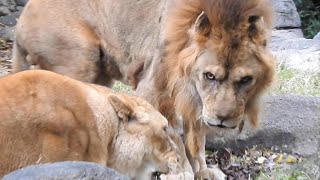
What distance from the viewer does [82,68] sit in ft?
21.5

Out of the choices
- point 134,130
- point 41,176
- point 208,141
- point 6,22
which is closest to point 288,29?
point 6,22

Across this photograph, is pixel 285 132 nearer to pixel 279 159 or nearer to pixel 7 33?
pixel 279 159

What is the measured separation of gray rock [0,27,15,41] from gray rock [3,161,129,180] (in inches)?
316

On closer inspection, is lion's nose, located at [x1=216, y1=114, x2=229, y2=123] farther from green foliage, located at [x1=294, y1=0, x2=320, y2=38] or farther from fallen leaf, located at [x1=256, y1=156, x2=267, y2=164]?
green foliage, located at [x1=294, y1=0, x2=320, y2=38]

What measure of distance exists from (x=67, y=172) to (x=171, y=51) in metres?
2.21

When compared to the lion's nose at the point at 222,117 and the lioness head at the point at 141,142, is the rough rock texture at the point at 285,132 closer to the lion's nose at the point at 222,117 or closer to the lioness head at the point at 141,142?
the lion's nose at the point at 222,117

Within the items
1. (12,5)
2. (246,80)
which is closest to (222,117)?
(246,80)

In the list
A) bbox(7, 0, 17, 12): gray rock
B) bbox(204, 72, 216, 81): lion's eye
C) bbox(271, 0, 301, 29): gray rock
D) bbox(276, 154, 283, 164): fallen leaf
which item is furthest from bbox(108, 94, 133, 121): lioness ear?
bbox(7, 0, 17, 12): gray rock

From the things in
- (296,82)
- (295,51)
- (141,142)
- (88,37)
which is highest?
(141,142)

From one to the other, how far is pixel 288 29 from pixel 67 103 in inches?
314

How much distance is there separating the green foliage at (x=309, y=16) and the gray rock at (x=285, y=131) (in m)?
7.85

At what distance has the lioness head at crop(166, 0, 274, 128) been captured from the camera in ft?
18.2

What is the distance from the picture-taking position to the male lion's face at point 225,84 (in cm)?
547

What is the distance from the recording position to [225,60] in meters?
5.57
